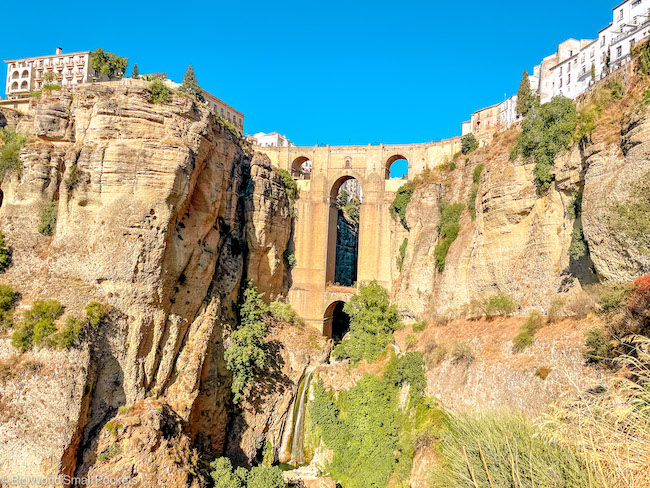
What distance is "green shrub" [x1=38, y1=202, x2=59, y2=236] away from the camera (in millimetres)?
19219

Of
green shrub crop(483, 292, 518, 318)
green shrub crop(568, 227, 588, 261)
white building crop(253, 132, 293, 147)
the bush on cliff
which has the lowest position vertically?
the bush on cliff

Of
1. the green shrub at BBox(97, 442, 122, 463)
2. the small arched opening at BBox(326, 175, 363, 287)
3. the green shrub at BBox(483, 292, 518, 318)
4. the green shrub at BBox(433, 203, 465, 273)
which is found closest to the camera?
the green shrub at BBox(97, 442, 122, 463)

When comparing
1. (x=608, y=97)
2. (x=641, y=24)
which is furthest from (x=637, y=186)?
(x=641, y=24)

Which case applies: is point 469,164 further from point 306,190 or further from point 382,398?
point 382,398

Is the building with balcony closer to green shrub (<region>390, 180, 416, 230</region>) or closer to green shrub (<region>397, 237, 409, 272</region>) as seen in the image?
green shrub (<region>390, 180, 416, 230</region>)

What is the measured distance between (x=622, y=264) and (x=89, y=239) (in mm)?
17608

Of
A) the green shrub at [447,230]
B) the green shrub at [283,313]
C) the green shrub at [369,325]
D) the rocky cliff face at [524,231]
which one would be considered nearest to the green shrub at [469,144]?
the rocky cliff face at [524,231]

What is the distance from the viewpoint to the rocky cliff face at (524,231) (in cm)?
1228

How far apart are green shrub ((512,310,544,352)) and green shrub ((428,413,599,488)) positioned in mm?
4855

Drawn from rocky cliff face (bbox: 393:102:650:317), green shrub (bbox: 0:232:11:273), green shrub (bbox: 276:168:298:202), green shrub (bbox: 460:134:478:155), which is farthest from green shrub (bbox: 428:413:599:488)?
green shrub (bbox: 276:168:298:202)

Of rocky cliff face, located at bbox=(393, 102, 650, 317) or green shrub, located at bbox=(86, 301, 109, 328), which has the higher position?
rocky cliff face, located at bbox=(393, 102, 650, 317)

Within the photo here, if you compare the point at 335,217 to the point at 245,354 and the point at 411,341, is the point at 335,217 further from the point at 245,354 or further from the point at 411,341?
the point at 245,354

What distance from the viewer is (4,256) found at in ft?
60.3

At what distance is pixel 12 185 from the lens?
64.0 feet
